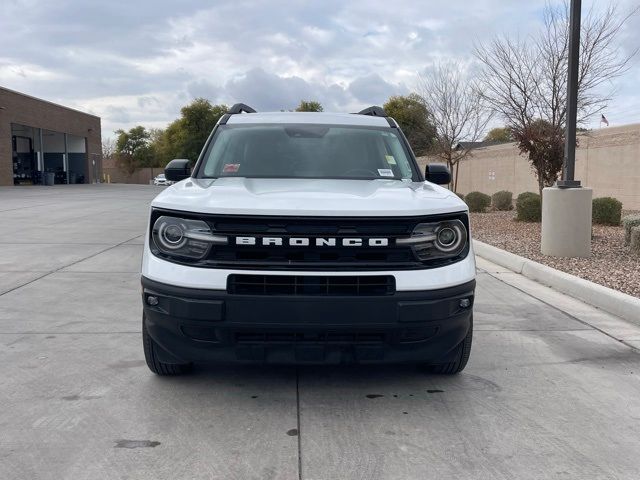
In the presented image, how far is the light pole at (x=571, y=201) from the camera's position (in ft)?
30.9

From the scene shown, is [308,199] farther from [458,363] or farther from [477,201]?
[477,201]

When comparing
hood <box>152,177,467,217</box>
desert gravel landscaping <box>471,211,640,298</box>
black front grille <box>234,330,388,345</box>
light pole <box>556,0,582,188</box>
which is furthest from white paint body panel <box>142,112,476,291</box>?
light pole <box>556,0,582,188</box>

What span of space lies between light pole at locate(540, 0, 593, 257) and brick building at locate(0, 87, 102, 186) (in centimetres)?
3937

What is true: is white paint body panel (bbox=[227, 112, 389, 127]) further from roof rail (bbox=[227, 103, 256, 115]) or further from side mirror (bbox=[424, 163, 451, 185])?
side mirror (bbox=[424, 163, 451, 185])

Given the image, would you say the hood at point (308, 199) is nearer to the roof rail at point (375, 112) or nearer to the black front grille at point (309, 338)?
the black front grille at point (309, 338)

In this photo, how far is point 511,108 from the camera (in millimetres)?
14867

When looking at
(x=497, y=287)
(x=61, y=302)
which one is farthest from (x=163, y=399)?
(x=497, y=287)

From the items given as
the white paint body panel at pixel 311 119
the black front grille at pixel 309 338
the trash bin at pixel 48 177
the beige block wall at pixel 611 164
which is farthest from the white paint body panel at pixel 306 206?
the trash bin at pixel 48 177

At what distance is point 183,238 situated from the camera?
3760 millimetres

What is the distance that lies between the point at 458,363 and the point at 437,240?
3.46 ft

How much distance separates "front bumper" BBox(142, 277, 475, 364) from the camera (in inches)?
140

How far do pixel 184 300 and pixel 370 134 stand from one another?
255 centimetres

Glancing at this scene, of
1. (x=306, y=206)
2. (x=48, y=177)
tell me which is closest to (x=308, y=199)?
(x=306, y=206)

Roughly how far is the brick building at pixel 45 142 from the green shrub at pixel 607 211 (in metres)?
38.0
